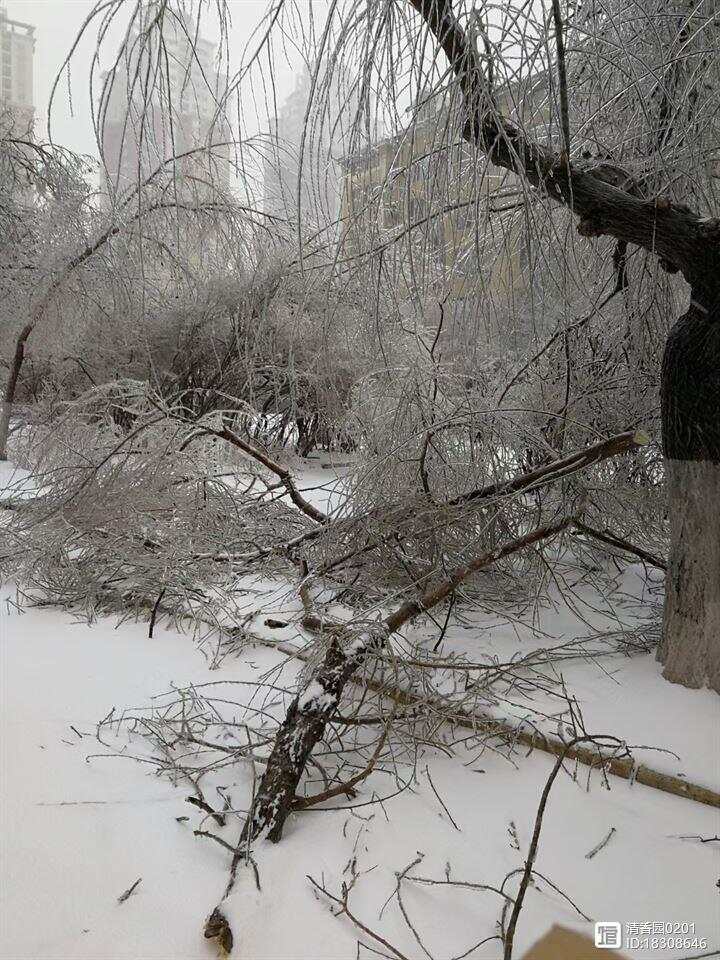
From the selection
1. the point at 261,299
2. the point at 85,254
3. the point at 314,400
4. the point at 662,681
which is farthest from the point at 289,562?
the point at 314,400

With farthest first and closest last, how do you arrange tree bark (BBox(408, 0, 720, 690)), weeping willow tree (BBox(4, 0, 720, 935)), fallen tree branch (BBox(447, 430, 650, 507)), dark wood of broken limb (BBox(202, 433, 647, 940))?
fallen tree branch (BBox(447, 430, 650, 507)), tree bark (BBox(408, 0, 720, 690)), dark wood of broken limb (BBox(202, 433, 647, 940)), weeping willow tree (BBox(4, 0, 720, 935))

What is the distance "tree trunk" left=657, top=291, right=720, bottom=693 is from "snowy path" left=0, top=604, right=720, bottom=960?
0.09 metres

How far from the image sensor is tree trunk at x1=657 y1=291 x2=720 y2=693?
1444 mm

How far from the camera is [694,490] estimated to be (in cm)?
149

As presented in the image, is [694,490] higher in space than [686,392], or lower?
lower

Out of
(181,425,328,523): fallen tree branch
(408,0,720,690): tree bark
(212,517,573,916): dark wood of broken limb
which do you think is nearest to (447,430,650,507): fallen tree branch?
(408,0,720,690): tree bark

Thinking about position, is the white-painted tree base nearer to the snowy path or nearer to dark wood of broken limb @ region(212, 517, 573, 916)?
the snowy path

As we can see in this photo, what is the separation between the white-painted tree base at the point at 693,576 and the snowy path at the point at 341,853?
61 mm

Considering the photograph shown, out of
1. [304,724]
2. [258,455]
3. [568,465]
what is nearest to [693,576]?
[568,465]

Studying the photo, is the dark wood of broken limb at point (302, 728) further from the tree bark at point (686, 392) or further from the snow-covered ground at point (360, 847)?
the tree bark at point (686, 392)

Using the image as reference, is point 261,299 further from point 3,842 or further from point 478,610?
point 3,842

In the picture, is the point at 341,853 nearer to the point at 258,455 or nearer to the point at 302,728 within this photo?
the point at 302,728

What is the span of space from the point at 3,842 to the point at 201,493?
1252 millimetres

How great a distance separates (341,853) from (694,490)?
95 cm
